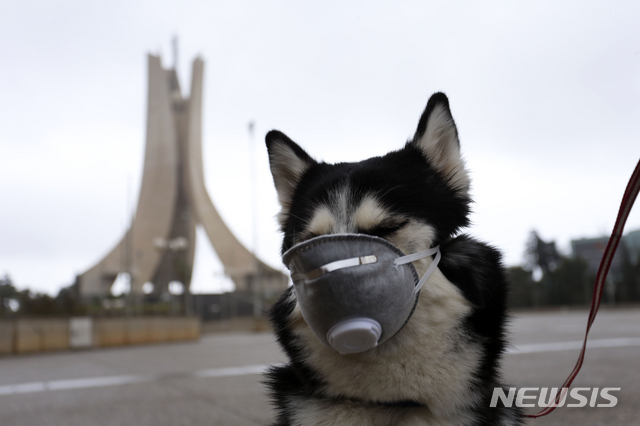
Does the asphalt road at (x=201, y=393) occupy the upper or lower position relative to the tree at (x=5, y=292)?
lower

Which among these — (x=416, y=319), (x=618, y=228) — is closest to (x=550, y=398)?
(x=618, y=228)

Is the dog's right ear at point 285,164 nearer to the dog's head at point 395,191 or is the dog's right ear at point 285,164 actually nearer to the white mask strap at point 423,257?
the dog's head at point 395,191

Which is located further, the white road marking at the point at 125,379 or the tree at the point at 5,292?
the tree at the point at 5,292

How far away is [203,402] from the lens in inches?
189

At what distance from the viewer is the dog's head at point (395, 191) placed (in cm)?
164

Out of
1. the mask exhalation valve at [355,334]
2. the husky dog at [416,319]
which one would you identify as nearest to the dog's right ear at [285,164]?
the husky dog at [416,319]

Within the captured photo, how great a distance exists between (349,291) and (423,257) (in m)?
0.30

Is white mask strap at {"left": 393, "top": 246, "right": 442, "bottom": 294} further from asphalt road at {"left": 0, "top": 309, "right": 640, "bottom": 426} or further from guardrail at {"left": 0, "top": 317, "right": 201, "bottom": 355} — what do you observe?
guardrail at {"left": 0, "top": 317, "right": 201, "bottom": 355}

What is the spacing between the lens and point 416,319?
157 cm

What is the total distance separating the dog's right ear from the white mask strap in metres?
0.64

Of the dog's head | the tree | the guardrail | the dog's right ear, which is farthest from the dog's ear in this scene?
the tree

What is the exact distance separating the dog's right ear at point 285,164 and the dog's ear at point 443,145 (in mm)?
444

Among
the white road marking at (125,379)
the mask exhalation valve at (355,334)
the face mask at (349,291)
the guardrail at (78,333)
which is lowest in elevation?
the guardrail at (78,333)

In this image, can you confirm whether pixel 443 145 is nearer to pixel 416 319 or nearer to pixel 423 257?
pixel 423 257
